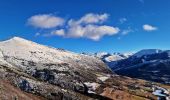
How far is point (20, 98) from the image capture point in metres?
181

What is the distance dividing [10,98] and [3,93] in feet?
14.5

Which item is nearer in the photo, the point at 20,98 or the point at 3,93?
the point at 3,93

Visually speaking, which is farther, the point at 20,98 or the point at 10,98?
the point at 20,98

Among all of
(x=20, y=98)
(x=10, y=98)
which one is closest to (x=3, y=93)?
(x=10, y=98)

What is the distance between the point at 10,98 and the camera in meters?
163

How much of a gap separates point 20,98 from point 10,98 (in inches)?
731

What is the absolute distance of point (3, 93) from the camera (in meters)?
164

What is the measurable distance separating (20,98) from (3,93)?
58.1 feet

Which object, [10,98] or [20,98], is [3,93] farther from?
[20,98]
